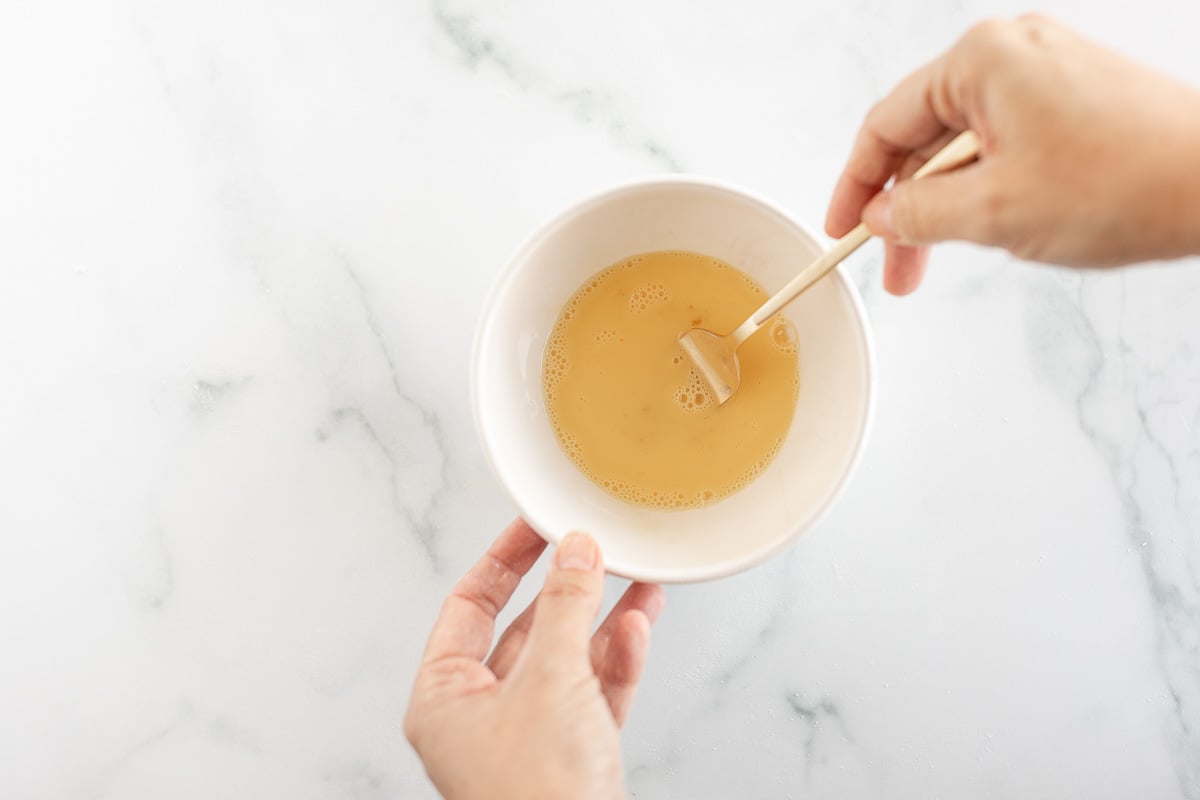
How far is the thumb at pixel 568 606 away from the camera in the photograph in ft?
2.56

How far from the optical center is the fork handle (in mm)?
763

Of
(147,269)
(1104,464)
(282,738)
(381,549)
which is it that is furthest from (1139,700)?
(147,269)

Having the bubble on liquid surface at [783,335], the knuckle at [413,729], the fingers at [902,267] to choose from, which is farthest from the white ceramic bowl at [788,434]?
the knuckle at [413,729]

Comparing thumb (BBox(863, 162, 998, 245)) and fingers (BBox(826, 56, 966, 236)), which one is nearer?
thumb (BBox(863, 162, 998, 245))

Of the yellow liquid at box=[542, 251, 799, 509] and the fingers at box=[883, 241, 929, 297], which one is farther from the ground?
the fingers at box=[883, 241, 929, 297]

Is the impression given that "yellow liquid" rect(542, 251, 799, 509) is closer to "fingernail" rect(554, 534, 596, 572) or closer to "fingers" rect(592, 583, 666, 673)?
"fingers" rect(592, 583, 666, 673)

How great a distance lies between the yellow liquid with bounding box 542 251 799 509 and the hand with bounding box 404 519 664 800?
20 centimetres

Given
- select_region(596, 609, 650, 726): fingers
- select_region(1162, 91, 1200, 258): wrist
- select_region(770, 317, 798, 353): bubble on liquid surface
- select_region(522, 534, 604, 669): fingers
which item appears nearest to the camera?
select_region(1162, 91, 1200, 258): wrist

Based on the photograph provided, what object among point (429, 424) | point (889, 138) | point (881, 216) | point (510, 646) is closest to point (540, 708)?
point (510, 646)

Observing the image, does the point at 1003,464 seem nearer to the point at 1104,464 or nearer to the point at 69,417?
the point at 1104,464

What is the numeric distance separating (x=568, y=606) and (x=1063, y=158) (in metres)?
0.57

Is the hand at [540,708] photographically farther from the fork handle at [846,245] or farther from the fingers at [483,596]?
the fork handle at [846,245]

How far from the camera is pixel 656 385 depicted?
1086 millimetres

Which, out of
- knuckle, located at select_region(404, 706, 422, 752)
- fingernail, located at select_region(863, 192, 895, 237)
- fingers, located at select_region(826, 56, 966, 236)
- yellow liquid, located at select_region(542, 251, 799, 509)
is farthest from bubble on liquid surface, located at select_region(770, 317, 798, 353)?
knuckle, located at select_region(404, 706, 422, 752)
